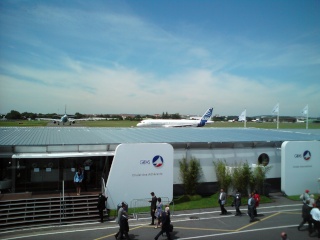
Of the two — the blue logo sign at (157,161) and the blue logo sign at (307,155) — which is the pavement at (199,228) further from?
the blue logo sign at (307,155)

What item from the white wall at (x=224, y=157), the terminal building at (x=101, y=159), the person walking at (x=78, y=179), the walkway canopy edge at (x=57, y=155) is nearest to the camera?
the walkway canopy edge at (x=57, y=155)

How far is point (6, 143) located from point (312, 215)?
15.9 metres

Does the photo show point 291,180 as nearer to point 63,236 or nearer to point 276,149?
point 276,149

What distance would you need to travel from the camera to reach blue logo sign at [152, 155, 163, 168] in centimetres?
1551

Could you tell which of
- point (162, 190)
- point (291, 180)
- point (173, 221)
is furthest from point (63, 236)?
point (291, 180)

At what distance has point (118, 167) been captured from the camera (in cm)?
1483

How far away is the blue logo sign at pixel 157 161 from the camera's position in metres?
15.5

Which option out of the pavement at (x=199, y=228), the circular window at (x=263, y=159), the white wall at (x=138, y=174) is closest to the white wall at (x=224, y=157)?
the circular window at (x=263, y=159)

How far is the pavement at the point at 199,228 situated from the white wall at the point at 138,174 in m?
1.66

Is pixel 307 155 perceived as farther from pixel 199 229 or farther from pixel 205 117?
pixel 205 117

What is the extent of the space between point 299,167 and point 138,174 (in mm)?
11225

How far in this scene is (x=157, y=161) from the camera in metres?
15.6

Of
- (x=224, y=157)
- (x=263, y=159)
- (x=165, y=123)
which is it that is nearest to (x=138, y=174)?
(x=224, y=157)

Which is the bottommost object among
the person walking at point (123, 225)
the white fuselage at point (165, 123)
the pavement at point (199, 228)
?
the pavement at point (199, 228)
